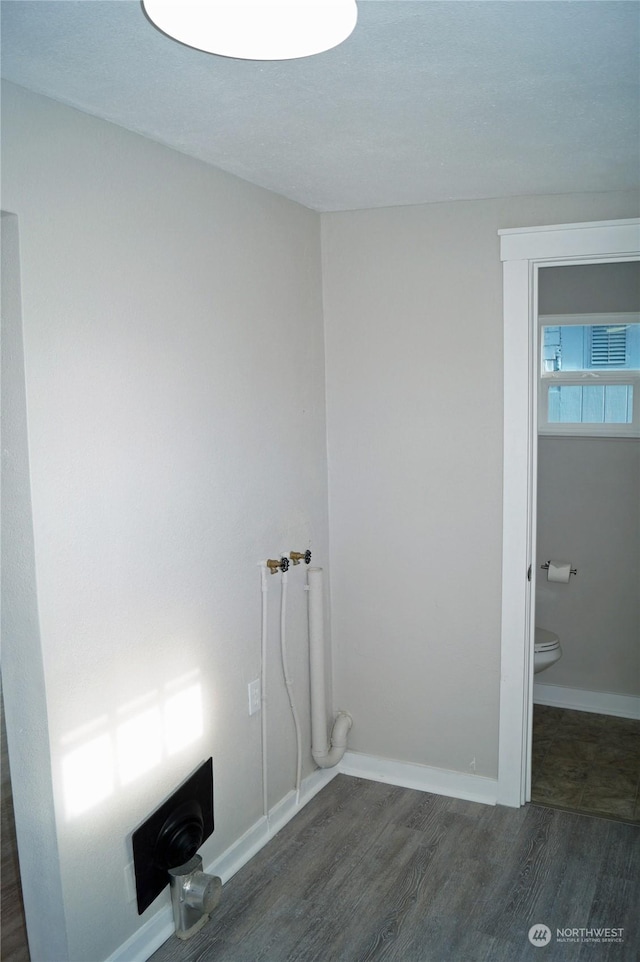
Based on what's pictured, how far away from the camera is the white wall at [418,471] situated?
125 inches

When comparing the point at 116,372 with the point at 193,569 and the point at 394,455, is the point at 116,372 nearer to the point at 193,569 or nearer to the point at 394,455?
the point at 193,569

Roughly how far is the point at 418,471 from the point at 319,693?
102 cm

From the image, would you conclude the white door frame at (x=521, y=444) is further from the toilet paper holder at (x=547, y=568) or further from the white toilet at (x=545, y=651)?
the toilet paper holder at (x=547, y=568)

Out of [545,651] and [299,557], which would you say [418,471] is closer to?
[299,557]

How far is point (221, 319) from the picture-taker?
8.98ft

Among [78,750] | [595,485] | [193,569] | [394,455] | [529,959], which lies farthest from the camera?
[595,485]

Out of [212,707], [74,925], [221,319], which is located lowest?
[74,925]

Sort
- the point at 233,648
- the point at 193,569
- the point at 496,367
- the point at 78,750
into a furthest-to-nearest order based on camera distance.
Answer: the point at 496,367, the point at 233,648, the point at 193,569, the point at 78,750

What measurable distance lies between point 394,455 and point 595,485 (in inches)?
50.1

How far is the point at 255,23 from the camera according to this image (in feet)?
4.30

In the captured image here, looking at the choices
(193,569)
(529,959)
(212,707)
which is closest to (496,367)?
(193,569)

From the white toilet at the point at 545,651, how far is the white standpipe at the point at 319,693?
3.28 ft

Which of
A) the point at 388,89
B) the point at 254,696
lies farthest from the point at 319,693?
the point at 388,89

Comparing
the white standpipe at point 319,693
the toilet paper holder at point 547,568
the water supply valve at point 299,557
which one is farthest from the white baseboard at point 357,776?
the toilet paper holder at point 547,568
